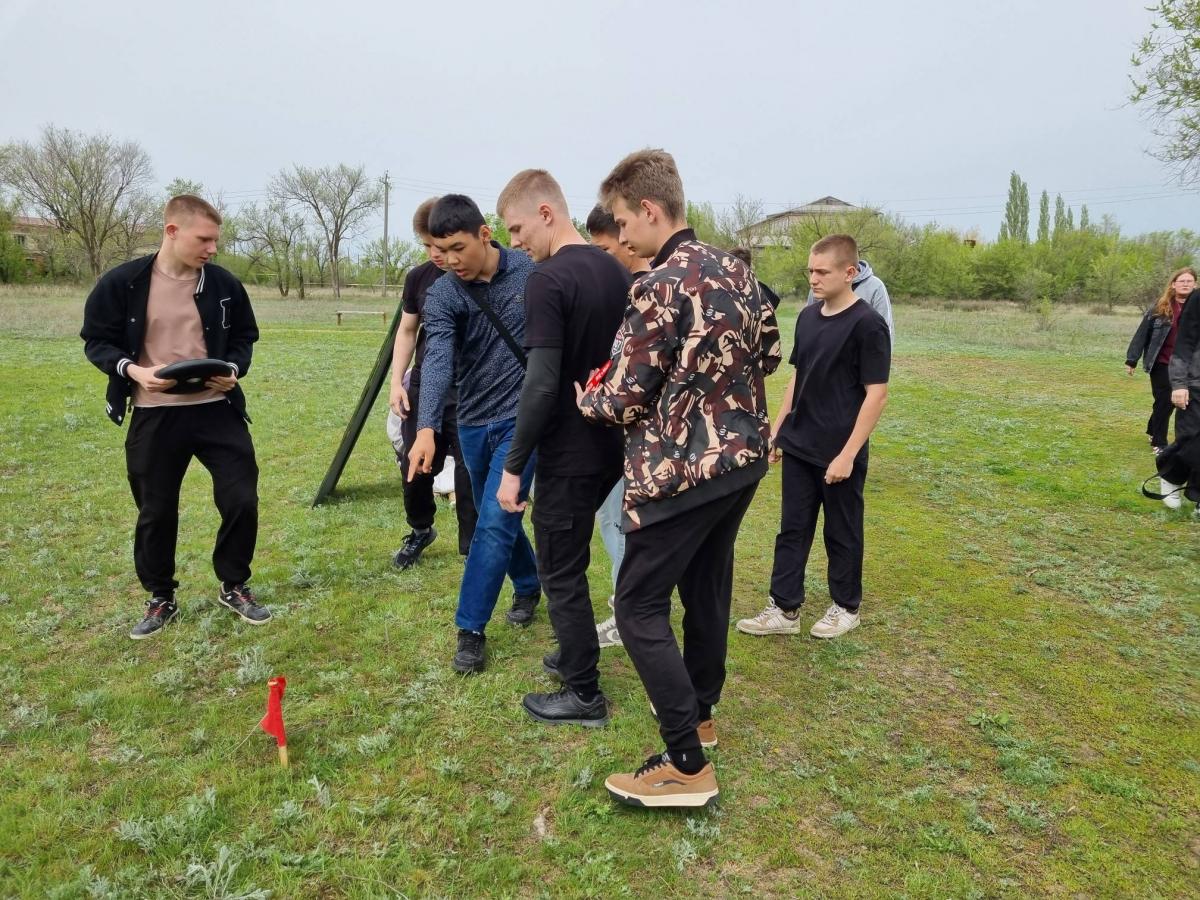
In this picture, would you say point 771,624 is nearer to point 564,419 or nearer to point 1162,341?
point 564,419

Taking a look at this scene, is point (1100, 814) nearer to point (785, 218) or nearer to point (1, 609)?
point (1, 609)

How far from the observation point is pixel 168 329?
4047mm

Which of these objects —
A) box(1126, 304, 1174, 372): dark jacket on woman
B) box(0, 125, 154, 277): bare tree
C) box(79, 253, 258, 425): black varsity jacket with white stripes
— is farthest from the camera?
box(0, 125, 154, 277): bare tree

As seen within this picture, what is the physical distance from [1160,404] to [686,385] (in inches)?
362

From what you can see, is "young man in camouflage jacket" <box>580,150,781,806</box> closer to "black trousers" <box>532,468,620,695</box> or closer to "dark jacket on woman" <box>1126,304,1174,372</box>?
"black trousers" <box>532,468,620,695</box>

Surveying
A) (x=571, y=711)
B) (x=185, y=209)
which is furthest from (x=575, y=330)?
(x=185, y=209)

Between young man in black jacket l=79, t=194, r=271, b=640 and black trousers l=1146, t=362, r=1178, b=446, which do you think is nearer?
young man in black jacket l=79, t=194, r=271, b=640

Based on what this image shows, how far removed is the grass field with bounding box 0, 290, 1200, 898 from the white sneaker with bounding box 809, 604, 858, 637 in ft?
0.28

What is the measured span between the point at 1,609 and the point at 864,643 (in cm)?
505

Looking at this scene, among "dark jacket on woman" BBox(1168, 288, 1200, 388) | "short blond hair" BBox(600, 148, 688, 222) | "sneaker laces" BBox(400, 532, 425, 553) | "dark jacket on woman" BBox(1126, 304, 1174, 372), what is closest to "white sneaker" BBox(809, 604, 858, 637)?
"short blond hair" BBox(600, 148, 688, 222)

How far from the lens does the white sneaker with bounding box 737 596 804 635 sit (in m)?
4.29

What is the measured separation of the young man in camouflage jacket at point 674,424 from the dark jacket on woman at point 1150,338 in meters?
8.29

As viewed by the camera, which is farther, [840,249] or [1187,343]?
[1187,343]

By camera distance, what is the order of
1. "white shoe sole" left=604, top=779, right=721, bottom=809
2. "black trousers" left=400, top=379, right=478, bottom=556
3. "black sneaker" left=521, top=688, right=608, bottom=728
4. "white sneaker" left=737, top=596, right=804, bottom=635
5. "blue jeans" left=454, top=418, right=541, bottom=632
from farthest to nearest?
"black trousers" left=400, top=379, right=478, bottom=556, "white sneaker" left=737, top=596, right=804, bottom=635, "blue jeans" left=454, top=418, right=541, bottom=632, "black sneaker" left=521, top=688, right=608, bottom=728, "white shoe sole" left=604, top=779, right=721, bottom=809
